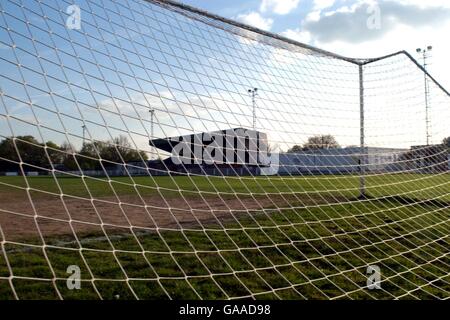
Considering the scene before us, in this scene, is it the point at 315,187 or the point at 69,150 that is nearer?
the point at 69,150

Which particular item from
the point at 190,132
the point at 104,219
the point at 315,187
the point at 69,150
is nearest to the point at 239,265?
the point at 190,132

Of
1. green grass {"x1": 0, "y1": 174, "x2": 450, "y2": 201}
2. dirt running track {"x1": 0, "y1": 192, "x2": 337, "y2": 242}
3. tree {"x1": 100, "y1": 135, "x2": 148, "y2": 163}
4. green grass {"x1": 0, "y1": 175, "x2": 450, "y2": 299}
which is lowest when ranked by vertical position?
green grass {"x1": 0, "y1": 175, "x2": 450, "y2": 299}

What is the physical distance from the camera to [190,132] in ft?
13.9

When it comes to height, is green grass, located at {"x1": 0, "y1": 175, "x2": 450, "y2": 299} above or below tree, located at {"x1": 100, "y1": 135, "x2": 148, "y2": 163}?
below

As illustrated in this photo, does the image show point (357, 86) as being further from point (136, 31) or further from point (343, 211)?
point (136, 31)

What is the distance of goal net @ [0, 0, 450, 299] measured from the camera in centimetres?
327

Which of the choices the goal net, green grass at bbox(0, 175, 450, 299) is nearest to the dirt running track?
the goal net

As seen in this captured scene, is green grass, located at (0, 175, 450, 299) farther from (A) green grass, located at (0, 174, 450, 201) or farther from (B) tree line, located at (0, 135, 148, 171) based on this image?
(A) green grass, located at (0, 174, 450, 201)

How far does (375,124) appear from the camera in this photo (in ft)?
25.8

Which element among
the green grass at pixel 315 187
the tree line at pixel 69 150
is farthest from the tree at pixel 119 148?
the green grass at pixel 315 187

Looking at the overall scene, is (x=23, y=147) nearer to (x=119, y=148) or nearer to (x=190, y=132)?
(x=119, y=148)

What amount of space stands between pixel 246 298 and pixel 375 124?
573 cm

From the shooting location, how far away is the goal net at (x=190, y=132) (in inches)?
129
